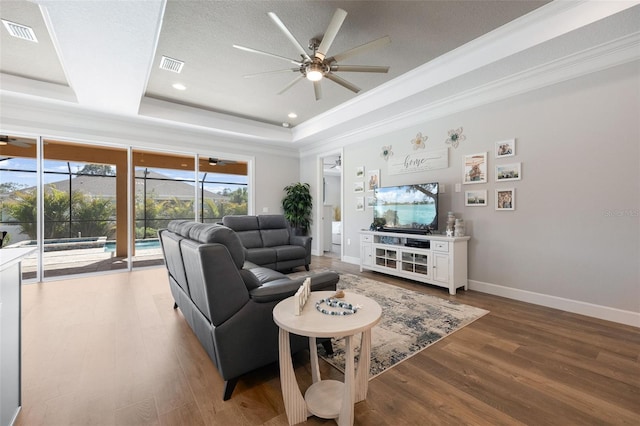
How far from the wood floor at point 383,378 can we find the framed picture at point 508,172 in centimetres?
166

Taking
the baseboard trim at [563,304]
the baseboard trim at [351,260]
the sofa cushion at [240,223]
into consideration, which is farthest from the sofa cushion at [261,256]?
the baseboard trim at [563,304]

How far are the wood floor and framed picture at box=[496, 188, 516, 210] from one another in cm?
132

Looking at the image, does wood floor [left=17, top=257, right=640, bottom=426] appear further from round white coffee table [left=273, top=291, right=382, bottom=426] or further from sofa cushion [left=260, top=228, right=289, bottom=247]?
sofa cushion [left=260, top=228, right=289, bottom=247]

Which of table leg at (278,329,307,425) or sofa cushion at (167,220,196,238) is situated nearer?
table leg at (278,329,307,425)

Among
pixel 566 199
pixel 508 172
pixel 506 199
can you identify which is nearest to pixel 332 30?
pixel 508 172

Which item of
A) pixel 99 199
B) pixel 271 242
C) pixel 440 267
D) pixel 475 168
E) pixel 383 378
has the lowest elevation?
pixel 383 378

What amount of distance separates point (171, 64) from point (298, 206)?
3.94 m

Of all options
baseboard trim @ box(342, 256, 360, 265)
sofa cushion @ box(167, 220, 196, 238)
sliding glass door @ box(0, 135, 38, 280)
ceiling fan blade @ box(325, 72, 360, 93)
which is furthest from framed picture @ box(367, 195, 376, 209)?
sliding glass door @ box(0, 135, 38, 280)

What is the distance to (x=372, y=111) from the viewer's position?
4.33 m

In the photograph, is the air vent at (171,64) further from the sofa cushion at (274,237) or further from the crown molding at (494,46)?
the sofa cushion at (274,237)

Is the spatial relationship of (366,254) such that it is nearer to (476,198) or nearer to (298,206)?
(476,198)

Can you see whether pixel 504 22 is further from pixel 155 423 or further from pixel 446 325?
pixel 155 423

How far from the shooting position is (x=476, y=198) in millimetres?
3717

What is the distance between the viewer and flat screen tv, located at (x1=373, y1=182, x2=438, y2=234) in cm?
399
